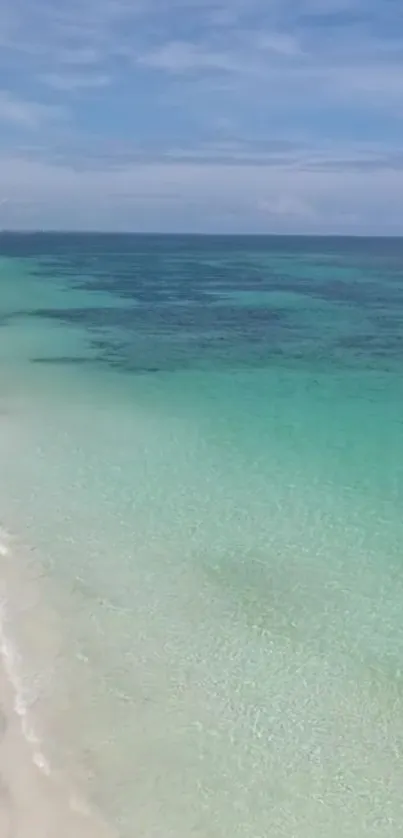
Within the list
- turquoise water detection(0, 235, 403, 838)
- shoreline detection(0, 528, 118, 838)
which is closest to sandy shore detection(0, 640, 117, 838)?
shoreline detection(0, 528, 118, 838)

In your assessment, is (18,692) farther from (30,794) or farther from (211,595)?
(211,595)

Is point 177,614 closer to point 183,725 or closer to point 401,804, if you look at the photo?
point 183,725

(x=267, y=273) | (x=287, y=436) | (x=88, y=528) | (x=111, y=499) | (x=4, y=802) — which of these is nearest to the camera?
(x=4, y=802)

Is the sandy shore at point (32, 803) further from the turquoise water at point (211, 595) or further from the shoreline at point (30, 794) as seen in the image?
the turquoise water at point (211, 595)

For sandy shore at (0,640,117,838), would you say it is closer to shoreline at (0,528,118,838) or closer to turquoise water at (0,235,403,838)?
shoreline at (0,528,118,838)

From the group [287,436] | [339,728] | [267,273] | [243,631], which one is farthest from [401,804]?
[267,273]

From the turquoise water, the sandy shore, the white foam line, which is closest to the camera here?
the sandy shore
